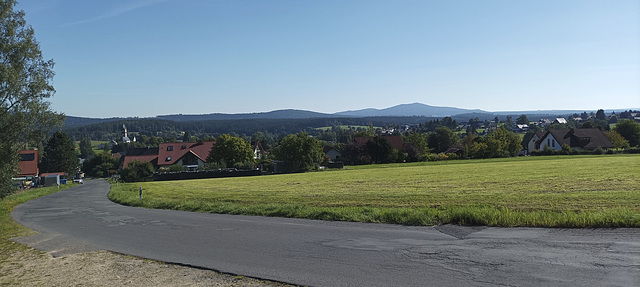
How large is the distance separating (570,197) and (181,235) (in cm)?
1533

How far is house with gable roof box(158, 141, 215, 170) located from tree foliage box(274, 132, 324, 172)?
27.1 metres

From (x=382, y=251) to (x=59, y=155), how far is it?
114684mm

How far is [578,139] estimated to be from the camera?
95188mm

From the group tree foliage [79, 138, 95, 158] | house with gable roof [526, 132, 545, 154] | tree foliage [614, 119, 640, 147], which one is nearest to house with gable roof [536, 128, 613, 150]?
house with gable roof [526, 132, 545, 154]

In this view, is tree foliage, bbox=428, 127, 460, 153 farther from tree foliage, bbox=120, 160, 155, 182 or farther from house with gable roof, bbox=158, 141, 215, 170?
tree foliage, bbox=120, 160, 155, 182

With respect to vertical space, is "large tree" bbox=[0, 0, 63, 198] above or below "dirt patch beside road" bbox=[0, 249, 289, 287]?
above

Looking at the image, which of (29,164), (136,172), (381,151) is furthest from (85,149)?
(381,151)

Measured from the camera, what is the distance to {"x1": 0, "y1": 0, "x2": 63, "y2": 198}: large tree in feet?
82.7

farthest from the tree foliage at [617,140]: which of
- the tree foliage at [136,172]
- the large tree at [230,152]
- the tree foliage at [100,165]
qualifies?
the tree foliage at [100,165]

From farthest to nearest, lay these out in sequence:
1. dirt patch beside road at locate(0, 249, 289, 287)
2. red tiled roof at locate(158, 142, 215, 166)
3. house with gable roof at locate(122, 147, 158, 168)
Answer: house with gable roof at locate(122, 147, 158, 168) < red tiled roof at locate(158, 142, 215, 166) < dirt patch beside road at locate(0, 249, 289, 287)

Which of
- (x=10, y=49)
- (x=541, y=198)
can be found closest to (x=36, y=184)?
(x=10, y=49)

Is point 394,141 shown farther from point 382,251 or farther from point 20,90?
point 382,251

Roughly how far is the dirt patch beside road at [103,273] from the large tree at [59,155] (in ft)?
353

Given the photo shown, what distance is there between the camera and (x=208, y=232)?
1540 cm
